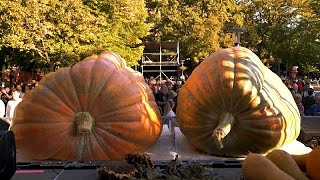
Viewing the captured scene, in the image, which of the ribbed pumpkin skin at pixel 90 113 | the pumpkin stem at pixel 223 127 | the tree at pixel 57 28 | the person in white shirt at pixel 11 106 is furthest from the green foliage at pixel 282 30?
the ribbed pumpkin skin at pixel 90 113

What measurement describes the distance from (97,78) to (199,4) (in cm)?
3306

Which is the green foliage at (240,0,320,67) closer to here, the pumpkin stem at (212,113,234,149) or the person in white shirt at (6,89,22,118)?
the person in white shirt at (6,89,22,118)

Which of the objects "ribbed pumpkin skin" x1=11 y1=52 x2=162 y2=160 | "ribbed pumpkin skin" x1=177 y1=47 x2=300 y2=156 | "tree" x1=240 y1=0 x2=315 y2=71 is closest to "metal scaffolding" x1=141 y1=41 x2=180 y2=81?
"tree" x1=240 y1=0 x2=315 y2=71

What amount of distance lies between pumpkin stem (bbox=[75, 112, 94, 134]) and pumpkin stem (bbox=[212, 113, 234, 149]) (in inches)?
46.7

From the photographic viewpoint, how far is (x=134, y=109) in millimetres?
4805

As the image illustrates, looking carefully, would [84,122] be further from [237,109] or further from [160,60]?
[160,60]

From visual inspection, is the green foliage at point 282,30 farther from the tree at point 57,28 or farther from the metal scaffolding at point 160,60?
the tree at point 57,28

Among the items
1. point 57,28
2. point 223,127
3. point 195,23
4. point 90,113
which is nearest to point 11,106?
point 90,113

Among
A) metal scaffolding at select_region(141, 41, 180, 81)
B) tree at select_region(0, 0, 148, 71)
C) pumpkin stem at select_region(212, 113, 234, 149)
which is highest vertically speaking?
tree at select_region(0, 0, 148, 71)

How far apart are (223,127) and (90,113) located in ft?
4.21

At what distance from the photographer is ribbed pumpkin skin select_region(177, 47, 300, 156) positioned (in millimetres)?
4766

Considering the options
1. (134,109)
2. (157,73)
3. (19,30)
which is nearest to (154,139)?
(134,109)

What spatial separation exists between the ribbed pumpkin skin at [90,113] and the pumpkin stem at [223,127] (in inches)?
29.5

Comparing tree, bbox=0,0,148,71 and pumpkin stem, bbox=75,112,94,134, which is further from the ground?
tree, bbox=0,0,148,71
